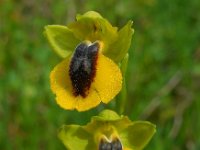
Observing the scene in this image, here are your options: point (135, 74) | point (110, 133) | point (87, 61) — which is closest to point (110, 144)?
point (110, 133)

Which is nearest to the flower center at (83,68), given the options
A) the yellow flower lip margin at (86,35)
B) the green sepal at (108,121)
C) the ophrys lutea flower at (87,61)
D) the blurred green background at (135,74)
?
the ophrys lutea flower at (87,61)

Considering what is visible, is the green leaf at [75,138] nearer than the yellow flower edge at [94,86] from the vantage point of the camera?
No

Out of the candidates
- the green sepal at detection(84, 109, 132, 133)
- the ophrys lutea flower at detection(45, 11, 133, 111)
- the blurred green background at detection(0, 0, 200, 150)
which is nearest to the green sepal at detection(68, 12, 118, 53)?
the ophrys lutea flower at detection(45, 11, 133, 111)

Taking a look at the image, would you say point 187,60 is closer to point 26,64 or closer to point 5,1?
point 26,64

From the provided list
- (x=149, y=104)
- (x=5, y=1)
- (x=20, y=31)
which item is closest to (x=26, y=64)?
(x=20, y=31)

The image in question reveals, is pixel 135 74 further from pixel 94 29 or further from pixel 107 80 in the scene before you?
pixel 107 80

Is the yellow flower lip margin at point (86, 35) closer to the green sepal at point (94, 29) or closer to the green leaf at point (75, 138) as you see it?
the green sepal at point (94, 29)
